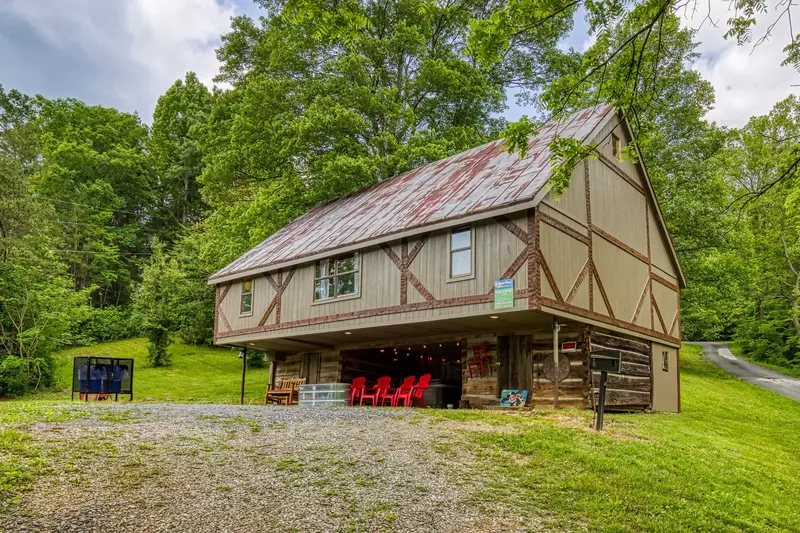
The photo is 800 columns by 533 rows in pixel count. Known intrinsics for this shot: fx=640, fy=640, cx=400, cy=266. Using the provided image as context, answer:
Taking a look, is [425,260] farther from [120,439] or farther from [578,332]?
[120,439]

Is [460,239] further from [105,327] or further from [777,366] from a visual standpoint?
[777,366]

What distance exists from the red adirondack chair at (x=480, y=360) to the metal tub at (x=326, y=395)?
3632 millimetres

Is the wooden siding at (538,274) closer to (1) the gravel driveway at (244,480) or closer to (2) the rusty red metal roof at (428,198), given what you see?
(2) the rusty red metal roof at (428,198)

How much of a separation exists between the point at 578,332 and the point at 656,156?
15300 millimetres

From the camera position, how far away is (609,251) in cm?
1727

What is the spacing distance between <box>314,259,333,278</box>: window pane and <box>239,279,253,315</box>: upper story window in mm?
3512

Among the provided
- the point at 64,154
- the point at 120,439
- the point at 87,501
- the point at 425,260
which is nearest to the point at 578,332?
the point at 425,260

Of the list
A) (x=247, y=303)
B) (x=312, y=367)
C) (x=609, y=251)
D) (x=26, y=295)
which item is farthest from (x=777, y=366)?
(x=26, y=295)

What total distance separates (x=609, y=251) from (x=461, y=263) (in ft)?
15.4

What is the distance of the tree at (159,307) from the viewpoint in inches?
1227

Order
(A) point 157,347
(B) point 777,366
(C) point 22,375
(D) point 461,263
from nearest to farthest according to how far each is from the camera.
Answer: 1. (D) point 461,263
2. (C) point 22,375
3. (A) point 157,347
4. (B) point 777,366

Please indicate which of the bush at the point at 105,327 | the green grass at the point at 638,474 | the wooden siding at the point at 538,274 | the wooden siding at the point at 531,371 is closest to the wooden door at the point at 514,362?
the wooden siding at the point at 531,371

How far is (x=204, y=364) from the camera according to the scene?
109 ft

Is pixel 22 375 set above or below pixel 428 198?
below
